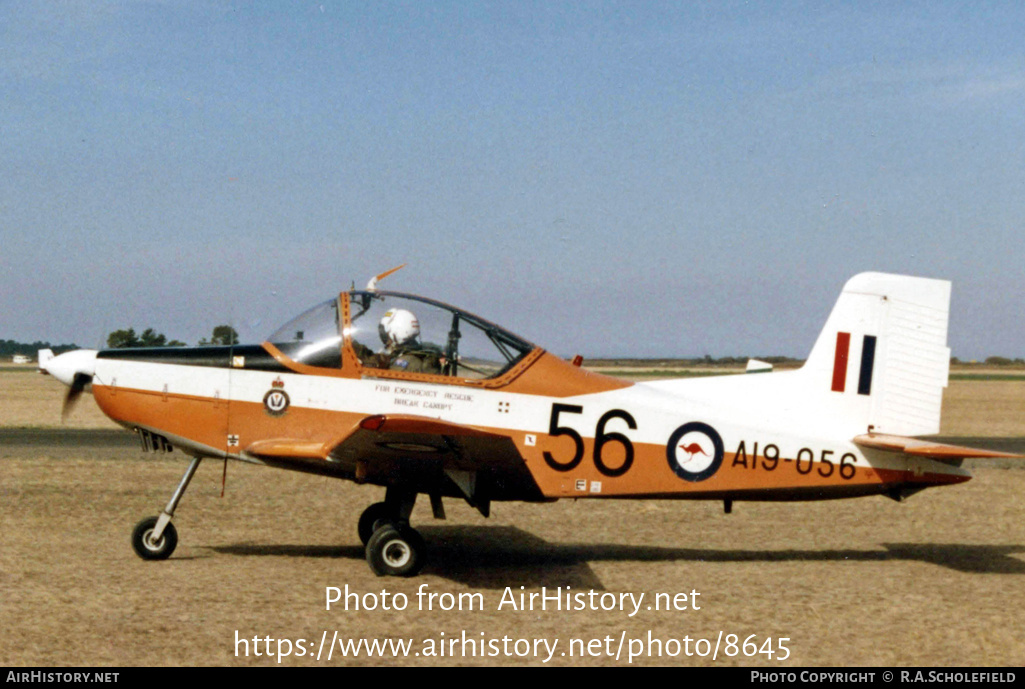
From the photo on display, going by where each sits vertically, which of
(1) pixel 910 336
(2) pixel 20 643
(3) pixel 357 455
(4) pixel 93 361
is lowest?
(2) pixel 20 643

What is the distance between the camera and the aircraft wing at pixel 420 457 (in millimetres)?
7086

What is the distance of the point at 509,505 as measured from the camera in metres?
12.0

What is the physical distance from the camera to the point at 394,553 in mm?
7863

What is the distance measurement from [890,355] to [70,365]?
7.18 metres

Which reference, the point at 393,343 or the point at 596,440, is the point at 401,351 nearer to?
the point at 393,343

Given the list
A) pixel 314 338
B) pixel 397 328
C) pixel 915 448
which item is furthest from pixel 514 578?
pixel 915 448

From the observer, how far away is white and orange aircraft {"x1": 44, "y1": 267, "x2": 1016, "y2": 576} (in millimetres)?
7914

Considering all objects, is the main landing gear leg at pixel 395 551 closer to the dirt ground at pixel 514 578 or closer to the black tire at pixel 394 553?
the black tire at pixel 394 553

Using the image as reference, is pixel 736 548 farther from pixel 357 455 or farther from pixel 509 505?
pixel 357 455

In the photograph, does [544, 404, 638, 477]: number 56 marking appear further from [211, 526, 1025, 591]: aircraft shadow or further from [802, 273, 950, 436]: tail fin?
[802, 273, 950, 436]: tail fin

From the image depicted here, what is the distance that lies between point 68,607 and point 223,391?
211 centimetres

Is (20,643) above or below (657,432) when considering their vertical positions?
below
